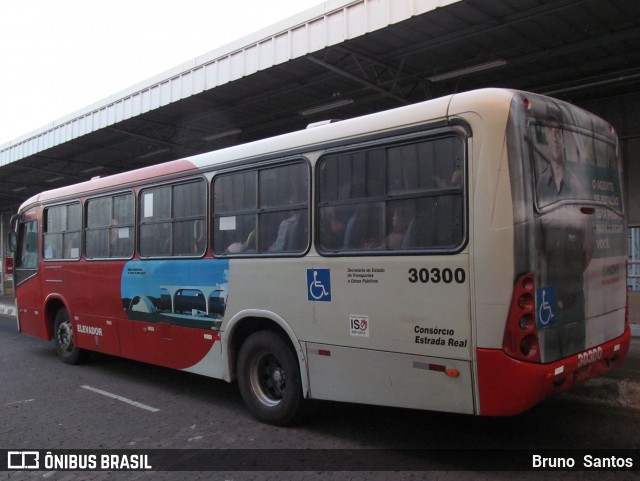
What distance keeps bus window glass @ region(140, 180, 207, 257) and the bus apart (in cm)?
3

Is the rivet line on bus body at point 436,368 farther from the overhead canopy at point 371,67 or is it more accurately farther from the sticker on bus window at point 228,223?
the overhead canopy at point 371,67

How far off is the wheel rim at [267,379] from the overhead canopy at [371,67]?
17.0ft

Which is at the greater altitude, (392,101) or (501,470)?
(392,101)

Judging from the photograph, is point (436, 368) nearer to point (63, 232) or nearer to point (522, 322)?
point (522, 322)

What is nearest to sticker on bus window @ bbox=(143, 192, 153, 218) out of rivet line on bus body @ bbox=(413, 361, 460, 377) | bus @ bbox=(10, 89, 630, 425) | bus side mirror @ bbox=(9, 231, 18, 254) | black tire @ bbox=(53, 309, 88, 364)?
bus @ bbox=(10, 89, 630, 425)

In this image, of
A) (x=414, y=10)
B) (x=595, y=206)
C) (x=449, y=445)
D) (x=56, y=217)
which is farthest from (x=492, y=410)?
(x=56, y=217)

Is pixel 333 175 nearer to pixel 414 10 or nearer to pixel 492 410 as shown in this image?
pixel 492 410

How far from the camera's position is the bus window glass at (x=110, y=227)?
280 inches

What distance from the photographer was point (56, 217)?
8.72m

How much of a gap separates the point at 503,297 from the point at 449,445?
67.3 inches

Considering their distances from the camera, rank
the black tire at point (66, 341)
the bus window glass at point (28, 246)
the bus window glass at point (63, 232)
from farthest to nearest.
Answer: the bus window glass at point (28, 246) < the black tire at point (66, 341) < the bus window glass at point (63, 232)

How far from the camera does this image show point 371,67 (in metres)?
9.58

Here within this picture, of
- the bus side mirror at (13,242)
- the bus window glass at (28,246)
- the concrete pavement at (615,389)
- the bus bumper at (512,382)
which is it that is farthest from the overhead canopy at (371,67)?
the bus bumper at (512,382)

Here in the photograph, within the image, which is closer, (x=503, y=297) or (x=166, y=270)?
(x=503, y=297)
